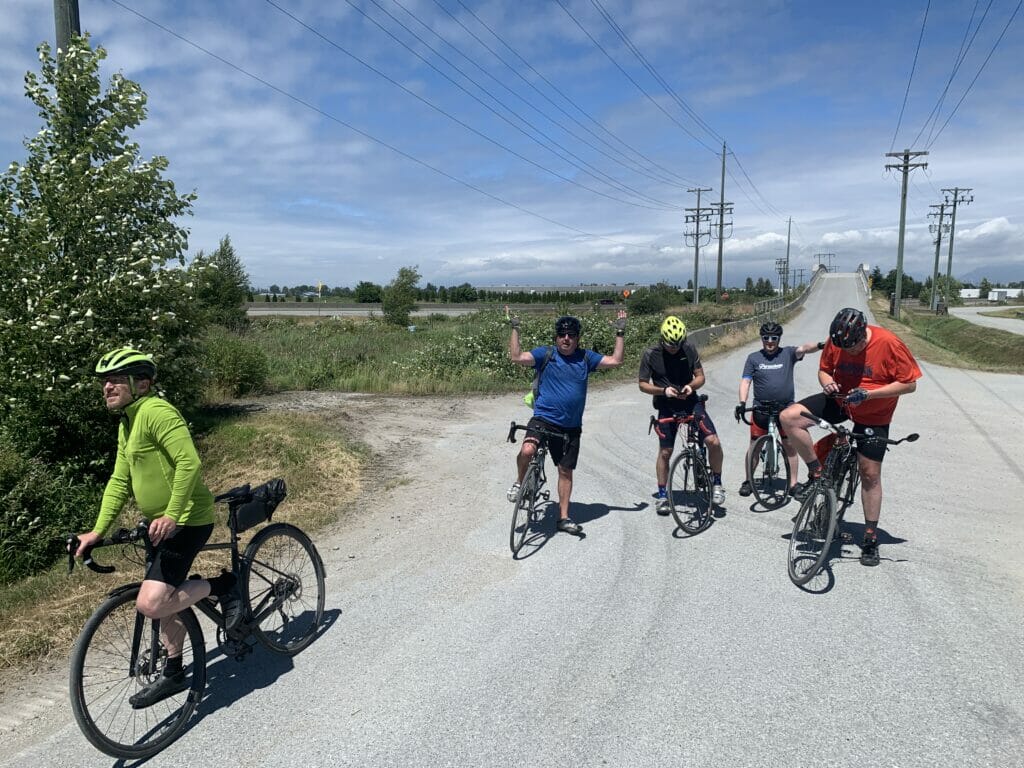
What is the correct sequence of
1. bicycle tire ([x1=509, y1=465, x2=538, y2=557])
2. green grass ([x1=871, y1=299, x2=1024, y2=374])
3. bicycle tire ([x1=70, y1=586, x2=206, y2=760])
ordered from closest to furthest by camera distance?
bicycle tire ([x1=70, y1=586, x2=206, y2=760]) → bicycle tire ([x1=509, y1=465, x2=538, y2=557]) → green grass ([x1=871, y1=299, x2=1024, y2=374])

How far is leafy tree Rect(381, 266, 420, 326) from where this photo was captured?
47562 mm

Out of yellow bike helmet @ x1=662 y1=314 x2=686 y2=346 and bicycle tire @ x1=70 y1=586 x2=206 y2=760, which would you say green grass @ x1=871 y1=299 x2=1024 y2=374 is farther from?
bicycle tire @ x1=70 y1=586 x2=206 y2=760

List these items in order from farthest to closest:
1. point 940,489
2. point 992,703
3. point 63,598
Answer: point 940,489
point 63,598
point 992,703

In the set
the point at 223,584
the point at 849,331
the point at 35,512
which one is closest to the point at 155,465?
the point at 223,584

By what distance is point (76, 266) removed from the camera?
779 cm

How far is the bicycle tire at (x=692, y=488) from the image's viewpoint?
20.5 feet

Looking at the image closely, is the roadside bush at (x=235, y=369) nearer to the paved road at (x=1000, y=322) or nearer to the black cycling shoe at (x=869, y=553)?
the black cycling shoe at (x=869, y=553)

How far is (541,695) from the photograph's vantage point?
11.6ft

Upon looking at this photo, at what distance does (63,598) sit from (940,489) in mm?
8531

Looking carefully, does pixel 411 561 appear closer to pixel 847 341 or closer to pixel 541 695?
pixel 541 695

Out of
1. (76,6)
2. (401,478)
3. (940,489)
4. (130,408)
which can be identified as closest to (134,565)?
(130,408)

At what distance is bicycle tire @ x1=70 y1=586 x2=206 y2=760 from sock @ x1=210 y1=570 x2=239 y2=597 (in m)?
0.21

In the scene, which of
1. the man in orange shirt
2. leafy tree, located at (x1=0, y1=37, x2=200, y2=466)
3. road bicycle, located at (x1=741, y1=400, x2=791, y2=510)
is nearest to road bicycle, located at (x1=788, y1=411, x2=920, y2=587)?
the man in orange shirt

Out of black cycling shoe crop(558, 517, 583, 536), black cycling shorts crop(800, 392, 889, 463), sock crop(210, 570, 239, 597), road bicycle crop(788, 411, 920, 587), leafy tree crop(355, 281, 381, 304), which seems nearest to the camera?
sock crop(210, 570, 239, 597)
